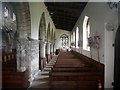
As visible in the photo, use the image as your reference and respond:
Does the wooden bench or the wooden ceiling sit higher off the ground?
the wooden ceiling

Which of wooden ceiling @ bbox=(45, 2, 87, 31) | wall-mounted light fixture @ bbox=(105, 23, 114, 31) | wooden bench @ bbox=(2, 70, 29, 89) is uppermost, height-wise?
wooden ceiling @ bbox=(45, 2, 87, 31)

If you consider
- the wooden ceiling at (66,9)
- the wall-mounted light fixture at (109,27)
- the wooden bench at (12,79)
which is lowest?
the wooden bench at (12,79)

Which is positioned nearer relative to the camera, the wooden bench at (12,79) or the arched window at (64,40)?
the wooden bench at (12,79)

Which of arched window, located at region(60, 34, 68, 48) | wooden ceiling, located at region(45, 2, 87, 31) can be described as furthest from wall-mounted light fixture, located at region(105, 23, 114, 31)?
arched window, located at region(60, 34, 68, 48)

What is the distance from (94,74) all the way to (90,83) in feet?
0.88

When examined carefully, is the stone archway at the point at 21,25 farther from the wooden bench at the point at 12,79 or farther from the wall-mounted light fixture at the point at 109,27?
the wall-mounted light fixture at the point at 109,27

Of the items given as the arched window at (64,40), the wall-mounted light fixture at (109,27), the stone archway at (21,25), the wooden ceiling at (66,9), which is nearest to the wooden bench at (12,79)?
the stone archway at (21,25)

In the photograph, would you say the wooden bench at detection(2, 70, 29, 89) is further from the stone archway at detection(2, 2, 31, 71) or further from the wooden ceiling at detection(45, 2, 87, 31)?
the wooden ceiling at detection(45, 2, 87, 31)

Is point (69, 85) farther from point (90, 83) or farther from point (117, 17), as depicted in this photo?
point (117, 17)

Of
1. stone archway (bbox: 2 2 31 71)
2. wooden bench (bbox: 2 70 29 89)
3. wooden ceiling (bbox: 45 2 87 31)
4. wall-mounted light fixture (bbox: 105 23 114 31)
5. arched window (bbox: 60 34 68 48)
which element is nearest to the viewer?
Answer: wall-mounted light fixture (bbox: 105 23 114 31)

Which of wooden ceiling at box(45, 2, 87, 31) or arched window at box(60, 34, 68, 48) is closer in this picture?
wooden ceiling at box(45, 2, 87, 31)

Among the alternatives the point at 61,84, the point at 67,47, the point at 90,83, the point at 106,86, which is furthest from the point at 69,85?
the point at 67,47

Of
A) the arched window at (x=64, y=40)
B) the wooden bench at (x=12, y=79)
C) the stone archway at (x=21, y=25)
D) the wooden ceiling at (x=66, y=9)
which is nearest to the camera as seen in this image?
the wooden bench at (x=12, y=79)

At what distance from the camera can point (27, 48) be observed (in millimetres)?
5211
